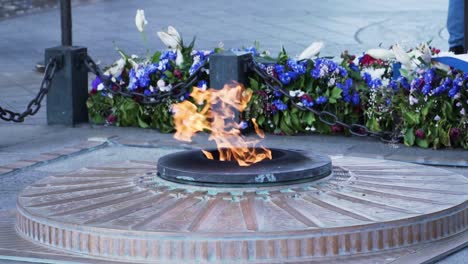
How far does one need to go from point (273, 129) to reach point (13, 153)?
1.89 m

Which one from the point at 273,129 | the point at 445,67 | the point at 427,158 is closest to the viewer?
the point at 427,158

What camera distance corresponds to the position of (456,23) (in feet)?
32.0

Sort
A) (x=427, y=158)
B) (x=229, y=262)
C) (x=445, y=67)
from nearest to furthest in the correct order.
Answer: (x=229, y=262), (x=427, y=158), (x=445, y=67)

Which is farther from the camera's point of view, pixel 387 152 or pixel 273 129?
pixel 273 129

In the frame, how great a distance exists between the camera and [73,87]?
8.29 m

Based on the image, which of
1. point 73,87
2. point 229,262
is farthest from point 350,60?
point 229,262

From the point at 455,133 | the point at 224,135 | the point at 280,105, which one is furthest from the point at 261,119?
the point at 224,135

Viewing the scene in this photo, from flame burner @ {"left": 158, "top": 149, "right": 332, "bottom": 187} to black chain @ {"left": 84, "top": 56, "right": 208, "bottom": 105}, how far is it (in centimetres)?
265

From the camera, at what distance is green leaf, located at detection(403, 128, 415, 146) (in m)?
7.07

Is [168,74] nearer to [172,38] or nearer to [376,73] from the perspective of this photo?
[172,38]

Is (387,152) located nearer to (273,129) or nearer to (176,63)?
(273,129)

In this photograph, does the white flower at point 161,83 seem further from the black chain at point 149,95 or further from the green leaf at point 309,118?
the green leaf at point 309,118

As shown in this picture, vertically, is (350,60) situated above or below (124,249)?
above

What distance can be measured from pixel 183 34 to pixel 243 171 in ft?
33.5
